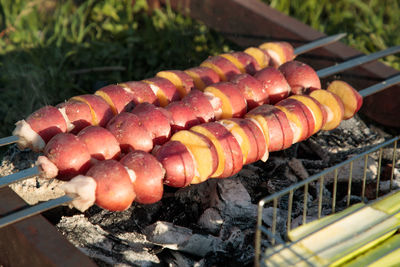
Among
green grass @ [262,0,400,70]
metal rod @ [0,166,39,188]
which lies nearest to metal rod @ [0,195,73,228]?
metal rod @ [0,166,39,188]

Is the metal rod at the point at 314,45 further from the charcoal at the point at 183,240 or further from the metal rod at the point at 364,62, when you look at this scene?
the charcoal at the point at 183,240

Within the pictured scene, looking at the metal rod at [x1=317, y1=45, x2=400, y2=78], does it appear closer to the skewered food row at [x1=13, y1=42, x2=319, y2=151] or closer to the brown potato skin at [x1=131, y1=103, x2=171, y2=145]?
the skewered food row at [x1=13, y1=42, x2=319, y2=151]

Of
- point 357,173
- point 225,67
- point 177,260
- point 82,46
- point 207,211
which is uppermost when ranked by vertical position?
point 225,67

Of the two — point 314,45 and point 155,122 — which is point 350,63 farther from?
point 155,122

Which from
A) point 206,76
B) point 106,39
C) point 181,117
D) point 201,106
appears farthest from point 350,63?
point 106,39

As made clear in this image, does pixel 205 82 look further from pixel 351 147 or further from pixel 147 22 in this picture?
pixel 147 22
